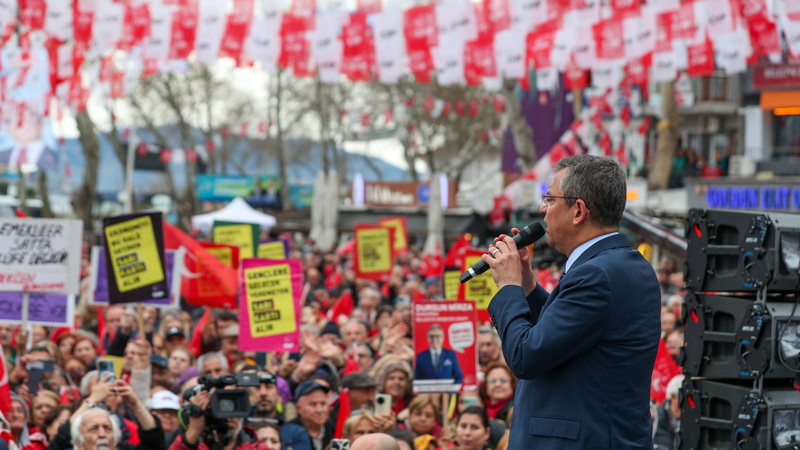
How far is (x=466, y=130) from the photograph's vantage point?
52188mm

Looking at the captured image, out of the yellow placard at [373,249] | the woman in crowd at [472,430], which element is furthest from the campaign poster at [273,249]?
the woman in crowd at [472,430]

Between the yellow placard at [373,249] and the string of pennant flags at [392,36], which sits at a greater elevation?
the string of pennant flags at [392,36]

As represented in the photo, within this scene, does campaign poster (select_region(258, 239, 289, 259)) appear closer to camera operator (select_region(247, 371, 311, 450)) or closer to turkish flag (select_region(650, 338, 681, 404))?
turkish flag (select_region(650, 338, 681, 404))

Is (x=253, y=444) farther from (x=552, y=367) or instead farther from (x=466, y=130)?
(x=466, y=130)

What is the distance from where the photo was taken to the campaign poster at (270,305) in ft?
27.5

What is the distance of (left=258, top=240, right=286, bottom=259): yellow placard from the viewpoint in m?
12.1

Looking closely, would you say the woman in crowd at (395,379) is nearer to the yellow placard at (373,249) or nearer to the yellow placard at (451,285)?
the yellow placard at (451,285)

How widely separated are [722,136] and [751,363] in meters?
37.9

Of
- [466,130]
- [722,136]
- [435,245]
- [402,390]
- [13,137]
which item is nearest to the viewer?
[402,390]

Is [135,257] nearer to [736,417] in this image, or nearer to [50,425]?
[50,425]

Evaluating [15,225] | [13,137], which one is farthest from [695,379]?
[13,137]

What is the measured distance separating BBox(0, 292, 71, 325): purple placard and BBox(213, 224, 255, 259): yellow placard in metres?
4.43

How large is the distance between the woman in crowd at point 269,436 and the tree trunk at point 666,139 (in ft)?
92.5

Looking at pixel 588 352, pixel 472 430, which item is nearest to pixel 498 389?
pixel 472 430
